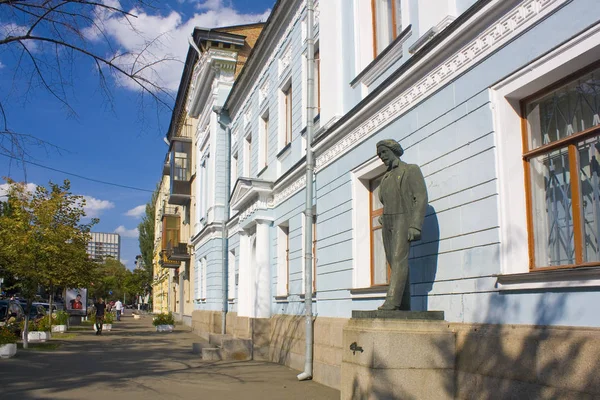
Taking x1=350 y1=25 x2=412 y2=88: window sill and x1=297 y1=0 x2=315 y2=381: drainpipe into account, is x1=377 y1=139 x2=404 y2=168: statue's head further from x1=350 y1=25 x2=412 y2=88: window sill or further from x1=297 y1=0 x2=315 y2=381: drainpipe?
x1=297 y1=0 x2=315 y2=381: drainpipe

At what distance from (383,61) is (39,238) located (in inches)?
564

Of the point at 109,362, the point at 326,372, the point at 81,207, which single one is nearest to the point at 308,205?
the point at 326,372

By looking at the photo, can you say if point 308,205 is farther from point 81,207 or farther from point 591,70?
point 81,207

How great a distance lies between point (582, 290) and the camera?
5215mm

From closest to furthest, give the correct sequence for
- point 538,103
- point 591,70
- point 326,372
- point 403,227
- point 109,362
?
point 591,70
point 538,103
point 403,227
point 326,372
point 109,362

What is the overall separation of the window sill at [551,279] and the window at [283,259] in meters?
9.03

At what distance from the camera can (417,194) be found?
7277 mm

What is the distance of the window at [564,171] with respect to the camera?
222 inches

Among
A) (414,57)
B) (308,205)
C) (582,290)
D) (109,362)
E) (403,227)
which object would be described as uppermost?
(414,57)

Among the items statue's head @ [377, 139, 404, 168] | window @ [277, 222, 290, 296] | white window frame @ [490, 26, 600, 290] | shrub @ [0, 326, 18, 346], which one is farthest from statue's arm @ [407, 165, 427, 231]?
shrub @ [0, 326, 18, 346]

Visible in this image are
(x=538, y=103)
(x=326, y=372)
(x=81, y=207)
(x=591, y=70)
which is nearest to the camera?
(x=591, y=70)

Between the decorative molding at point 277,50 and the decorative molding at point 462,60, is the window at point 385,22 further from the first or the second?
the decorative molding at point 277,50

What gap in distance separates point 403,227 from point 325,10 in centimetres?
600

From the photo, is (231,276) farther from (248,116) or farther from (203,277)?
A: (203,277)
